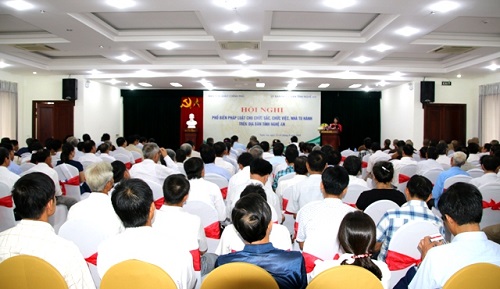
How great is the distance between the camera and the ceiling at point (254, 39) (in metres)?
6.44

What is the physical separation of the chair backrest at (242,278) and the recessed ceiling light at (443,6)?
5515 mm

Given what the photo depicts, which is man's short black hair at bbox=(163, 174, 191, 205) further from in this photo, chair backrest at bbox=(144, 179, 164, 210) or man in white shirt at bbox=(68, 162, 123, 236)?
chair backrest at bbox=(144, 179, 164, 210)

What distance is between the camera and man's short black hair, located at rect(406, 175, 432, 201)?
317cm

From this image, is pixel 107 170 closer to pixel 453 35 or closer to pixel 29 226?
pixel 29 226

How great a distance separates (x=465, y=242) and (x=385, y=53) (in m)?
8.41

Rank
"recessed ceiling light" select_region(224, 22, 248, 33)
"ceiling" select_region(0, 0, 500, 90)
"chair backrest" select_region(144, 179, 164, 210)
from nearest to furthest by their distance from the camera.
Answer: "chair backrest" select_region(144, 179, 164, 210) → "ceiling" select_region(0, 0, 500, 90) → "recessed ceiling light" select_region(224, 22, 248, 33)

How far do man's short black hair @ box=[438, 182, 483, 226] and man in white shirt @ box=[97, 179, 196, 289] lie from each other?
1344 millimetres

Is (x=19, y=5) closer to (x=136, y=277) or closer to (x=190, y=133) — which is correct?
(x=136, y=277)

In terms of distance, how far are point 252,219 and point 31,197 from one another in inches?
43.7

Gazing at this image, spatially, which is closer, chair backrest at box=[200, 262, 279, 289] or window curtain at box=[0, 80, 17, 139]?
chair backrest at box=[200, 262, 279, 289]

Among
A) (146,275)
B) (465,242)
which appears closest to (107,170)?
(146,275)

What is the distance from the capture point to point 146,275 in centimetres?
174

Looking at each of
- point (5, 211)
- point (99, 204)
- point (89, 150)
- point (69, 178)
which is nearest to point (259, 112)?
point (89, 150)

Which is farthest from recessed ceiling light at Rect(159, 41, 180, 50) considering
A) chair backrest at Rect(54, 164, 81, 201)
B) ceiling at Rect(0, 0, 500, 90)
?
chair backrest at Rect(54, 164, 81, 201)
